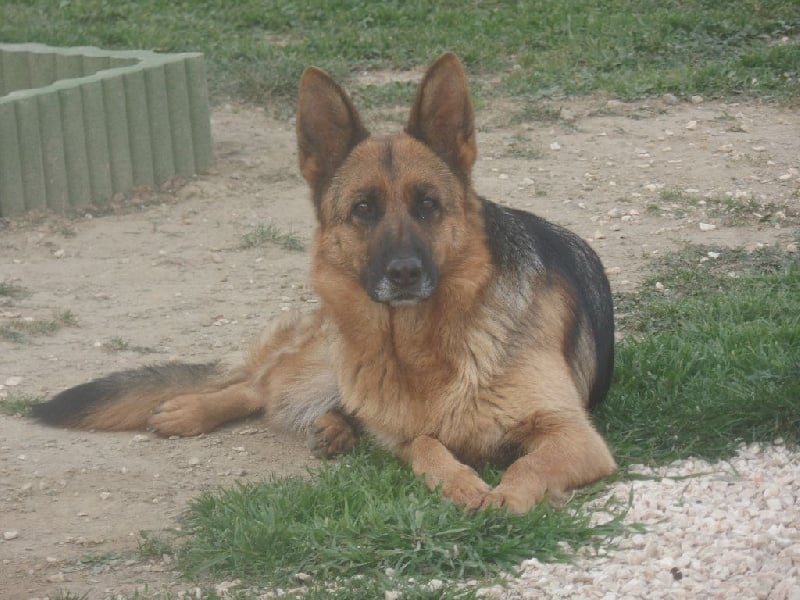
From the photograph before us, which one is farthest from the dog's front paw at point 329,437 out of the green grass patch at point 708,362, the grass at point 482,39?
the grass at point 482,39

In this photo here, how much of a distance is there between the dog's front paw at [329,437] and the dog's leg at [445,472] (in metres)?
0.49

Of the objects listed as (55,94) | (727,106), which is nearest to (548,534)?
(55,94)

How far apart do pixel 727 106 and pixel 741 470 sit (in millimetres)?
6653

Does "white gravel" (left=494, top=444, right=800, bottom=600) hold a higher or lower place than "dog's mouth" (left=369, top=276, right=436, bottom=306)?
lower

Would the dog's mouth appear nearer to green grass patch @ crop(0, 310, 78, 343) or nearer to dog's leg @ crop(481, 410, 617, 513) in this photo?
dog's leg @ crop(481, 410, 617, 513)

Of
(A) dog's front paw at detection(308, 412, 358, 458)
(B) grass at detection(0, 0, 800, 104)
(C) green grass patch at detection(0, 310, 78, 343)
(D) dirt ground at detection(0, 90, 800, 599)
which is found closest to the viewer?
(D) dirt ground at detection(0, 90, 800, 599)

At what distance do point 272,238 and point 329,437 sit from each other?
3.43m

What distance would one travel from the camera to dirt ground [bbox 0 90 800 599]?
5613 mm

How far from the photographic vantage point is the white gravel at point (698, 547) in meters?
4.31

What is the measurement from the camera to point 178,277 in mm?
8859

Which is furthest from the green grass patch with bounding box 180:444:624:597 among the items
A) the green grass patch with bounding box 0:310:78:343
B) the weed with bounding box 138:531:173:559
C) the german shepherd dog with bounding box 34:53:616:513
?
the green grass patch with bounding box 0:310:78:343

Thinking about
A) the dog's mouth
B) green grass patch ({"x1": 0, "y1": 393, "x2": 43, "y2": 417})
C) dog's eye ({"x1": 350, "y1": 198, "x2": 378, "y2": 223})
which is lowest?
green grass patch ({"x1": 0, "y1": 393, "x2": 43, "y2": 417})

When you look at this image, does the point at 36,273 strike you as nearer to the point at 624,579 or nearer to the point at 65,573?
the point at 65,573

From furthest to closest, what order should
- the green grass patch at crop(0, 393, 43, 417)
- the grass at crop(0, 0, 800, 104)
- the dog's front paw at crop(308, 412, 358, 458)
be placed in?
→ the grass at crop(0, 0, 800, 104)
the green grass patch at crop(0, 393, 43, 417)
the dog's front paw at crop(308, 412, 358, 458)
